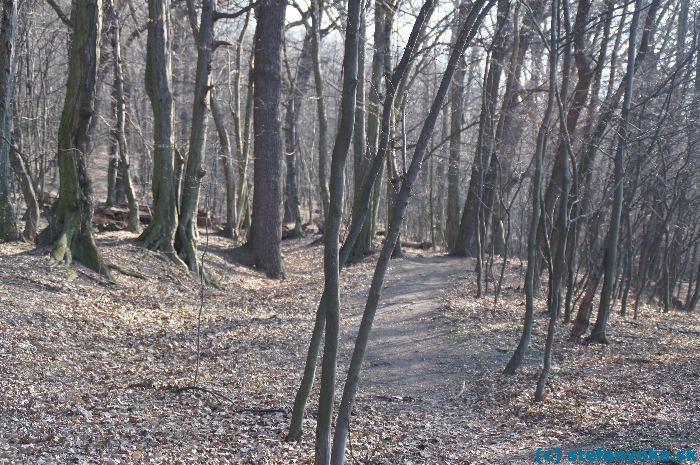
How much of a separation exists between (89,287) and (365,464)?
741 cm

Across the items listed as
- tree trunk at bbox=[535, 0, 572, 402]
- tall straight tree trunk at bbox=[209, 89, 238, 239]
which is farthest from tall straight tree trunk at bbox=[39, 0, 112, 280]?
tall straight tree trunk at bbox=[209, 89, 238, 239]

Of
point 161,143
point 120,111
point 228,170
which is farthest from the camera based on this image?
point 228,170

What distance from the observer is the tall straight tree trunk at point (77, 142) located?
12.0m

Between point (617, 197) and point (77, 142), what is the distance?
8.97m

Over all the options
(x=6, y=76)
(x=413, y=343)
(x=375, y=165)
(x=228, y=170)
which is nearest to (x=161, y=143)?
(x=6, y=76)

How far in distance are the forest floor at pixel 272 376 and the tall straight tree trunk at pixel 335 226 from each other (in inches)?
51.4

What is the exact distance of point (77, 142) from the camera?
480 inches

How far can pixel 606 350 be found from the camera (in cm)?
1098

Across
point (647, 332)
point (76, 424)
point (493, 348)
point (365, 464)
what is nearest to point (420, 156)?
point (365, 464)

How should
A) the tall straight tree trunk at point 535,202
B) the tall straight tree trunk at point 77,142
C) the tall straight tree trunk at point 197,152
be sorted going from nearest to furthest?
the tall straight tree trunk at point 535,202 < the tall straight tree trunk at point 77,142 < the tall straight tree trunk at point 197,152

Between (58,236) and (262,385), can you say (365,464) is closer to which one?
(262,385)

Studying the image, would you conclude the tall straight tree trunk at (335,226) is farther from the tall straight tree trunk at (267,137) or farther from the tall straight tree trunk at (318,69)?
the tall straight tree trunk at (318,69)

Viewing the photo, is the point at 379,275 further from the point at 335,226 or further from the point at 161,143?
the point at 161,143

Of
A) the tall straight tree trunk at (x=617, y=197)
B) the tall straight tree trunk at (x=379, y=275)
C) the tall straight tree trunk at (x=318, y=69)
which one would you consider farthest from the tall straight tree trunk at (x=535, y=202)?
the tall straight tree trunk at (x=318, y=69)
